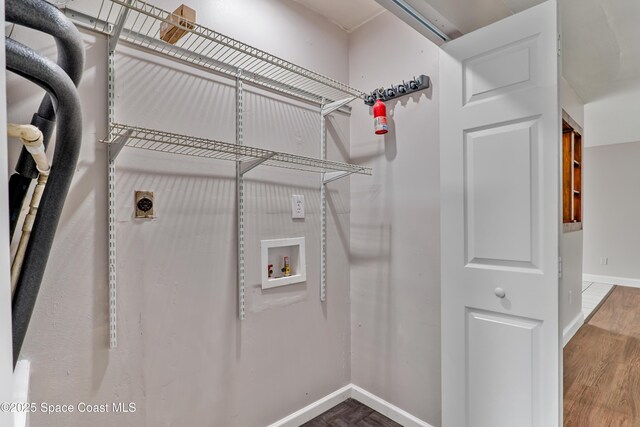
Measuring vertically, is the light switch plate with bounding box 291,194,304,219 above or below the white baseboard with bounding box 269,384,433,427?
above

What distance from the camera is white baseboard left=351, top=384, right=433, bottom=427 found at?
181cm

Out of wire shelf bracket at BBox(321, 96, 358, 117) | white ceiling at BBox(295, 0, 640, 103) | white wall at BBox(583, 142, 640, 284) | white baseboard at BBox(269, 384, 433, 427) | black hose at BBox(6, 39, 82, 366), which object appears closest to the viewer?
black hose at BBox(6, 39, 82, 366)

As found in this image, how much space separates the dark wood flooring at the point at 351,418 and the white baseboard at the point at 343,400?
0.08 feet

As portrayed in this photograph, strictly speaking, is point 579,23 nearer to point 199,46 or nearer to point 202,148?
point 199,46

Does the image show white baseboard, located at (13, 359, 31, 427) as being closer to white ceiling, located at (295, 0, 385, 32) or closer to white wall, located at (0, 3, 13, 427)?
white wall, located at (0, 3, 13, 427)

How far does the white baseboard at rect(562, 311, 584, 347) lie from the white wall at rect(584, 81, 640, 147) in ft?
7.99

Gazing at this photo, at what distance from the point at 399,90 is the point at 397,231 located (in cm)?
81

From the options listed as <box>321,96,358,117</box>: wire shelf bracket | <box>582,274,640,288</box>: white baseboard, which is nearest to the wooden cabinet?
<box>321,96,358,117</box>: wire shelf bracket

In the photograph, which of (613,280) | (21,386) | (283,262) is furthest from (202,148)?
(613,280)

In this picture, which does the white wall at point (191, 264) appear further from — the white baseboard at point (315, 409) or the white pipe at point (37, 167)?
the white pipe at point (37, 167)

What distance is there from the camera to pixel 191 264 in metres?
1.44

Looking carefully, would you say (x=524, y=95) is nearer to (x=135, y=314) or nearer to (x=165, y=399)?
(x=135, y=314)

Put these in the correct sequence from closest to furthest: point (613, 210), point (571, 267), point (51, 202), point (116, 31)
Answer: point (51, 202) < point (116, 31) < point (571, 267) < point (613, 210)

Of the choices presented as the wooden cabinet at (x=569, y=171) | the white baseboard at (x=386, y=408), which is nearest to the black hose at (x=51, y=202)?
the white baseboard at (x=386, y=408)
